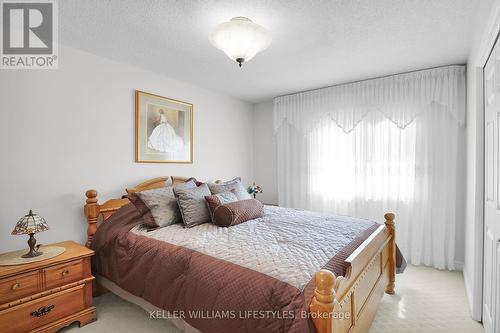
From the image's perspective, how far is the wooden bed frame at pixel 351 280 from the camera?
114 cm

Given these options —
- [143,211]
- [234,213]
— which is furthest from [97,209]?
[234,213]

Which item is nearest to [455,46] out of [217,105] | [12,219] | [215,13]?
[215,13]

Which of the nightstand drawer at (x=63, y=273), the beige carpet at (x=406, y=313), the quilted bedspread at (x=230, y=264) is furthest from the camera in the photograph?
the beige carpet at (x=406, y=313)

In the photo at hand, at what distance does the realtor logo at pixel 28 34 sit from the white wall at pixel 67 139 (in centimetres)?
8

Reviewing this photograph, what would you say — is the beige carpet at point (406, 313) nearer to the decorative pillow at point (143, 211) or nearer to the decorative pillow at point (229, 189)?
the decorative pillow at point (143, 211)

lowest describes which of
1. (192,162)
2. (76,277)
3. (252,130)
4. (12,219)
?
A: (76,277)

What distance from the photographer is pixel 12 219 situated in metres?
2.14

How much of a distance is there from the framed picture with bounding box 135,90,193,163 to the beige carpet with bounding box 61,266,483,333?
1577 mm

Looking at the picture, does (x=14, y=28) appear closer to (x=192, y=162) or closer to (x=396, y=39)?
(x=192, y=162)

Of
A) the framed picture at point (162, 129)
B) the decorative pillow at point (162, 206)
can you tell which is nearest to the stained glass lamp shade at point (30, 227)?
the decorative pillow at point (162, 206)

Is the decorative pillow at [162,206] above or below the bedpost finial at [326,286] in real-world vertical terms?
above

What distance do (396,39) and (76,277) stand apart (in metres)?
3.44

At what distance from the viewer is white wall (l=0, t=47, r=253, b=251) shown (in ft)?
7.05

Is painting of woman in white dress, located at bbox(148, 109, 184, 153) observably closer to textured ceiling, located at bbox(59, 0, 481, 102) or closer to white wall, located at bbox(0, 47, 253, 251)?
white wall, located at bbox(0, 47, 253, 251)
